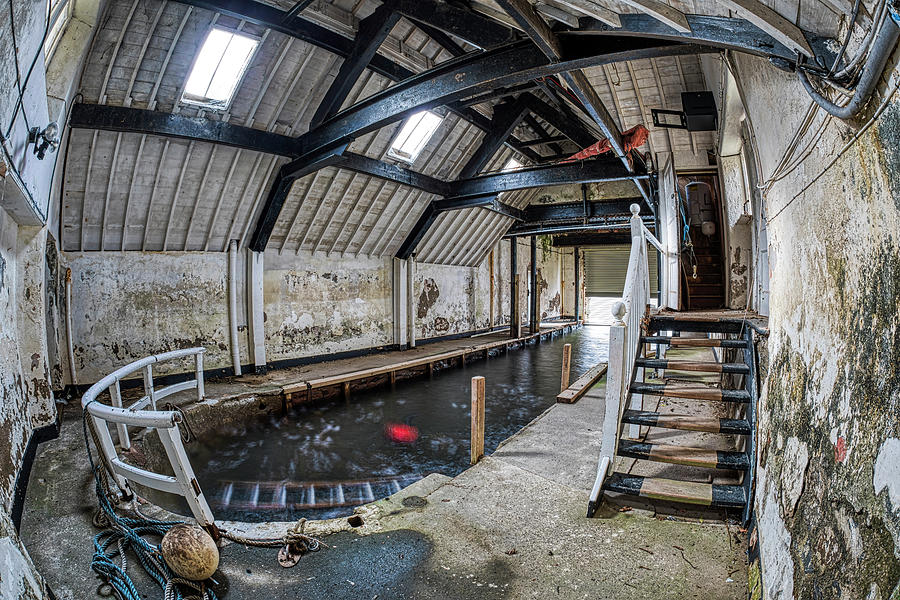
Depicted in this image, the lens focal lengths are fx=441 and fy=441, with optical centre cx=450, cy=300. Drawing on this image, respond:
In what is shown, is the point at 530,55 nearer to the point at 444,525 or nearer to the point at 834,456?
A: the point at 834,456

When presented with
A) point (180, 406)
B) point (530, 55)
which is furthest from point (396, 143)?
point (180, 406)

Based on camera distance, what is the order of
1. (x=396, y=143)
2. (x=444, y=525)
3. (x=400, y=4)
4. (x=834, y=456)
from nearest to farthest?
(x=834, y=456)
(x=444, y=525)
(x=400, y=4)
(x=396, y=143)

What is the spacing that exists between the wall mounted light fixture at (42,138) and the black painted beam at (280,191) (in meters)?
3.65

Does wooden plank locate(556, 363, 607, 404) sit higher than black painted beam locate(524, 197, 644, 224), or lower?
lower

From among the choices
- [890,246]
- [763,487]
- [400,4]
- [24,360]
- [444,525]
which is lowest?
[444,525]

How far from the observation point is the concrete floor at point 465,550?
2.60 m

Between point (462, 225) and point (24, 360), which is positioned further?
point (462, 225)

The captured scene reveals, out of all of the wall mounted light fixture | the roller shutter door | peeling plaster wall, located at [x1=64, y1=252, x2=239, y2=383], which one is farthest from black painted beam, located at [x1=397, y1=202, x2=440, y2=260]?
the roller shutter door

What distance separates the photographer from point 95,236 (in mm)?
6918

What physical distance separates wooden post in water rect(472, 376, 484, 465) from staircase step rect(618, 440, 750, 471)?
157 centimetres

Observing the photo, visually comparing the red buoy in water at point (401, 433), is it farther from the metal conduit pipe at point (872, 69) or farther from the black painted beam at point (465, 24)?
the metal conduit pipe at point (872, 69)

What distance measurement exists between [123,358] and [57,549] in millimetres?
5428

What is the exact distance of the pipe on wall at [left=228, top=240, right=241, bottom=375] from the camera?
8.41m

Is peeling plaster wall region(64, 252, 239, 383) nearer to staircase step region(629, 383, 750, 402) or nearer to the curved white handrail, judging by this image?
the curved white handrail
